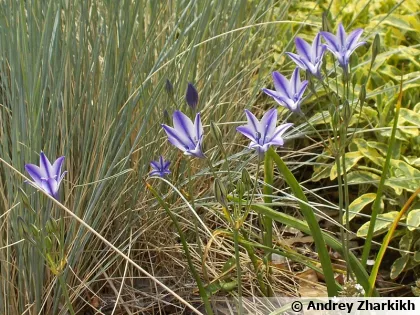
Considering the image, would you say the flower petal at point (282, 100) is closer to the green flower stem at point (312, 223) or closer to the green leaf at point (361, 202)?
the green flower stem at point (312, 223)

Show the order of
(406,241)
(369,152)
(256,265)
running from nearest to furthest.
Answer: (256,265) < (406,241) < (369,152)

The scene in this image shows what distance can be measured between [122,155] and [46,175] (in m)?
0.52

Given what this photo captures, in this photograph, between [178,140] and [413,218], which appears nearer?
[178,140]

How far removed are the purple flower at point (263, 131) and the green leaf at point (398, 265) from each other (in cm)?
74

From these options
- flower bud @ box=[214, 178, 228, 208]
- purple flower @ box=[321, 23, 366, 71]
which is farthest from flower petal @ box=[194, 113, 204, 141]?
purple flower @ box=[321, 23, 366, 71]

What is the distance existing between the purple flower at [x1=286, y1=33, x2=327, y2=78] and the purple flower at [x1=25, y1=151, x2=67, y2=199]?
19.9 inches

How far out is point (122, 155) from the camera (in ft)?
5.76

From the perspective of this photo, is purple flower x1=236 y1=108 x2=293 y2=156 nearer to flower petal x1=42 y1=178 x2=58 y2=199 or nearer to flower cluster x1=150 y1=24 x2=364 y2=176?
flower cluster x1=150 y1=24 x2=364 y2=176

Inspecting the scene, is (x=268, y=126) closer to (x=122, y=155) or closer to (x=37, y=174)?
(x=37, y=174)

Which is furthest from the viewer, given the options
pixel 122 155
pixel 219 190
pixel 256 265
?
pixel 122 155

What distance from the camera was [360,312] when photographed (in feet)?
4.56

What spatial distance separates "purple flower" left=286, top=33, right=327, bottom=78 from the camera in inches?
53.5

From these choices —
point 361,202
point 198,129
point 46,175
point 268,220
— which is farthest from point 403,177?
point 46,175

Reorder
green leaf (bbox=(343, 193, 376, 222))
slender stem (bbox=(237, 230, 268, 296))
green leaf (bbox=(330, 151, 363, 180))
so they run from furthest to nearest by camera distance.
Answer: green leaf (bbox=(330, 151, 363, 180)) → green leaf (bbox=(343, 193, 376, 222)) → slender stem (bbox=(237, 230, 268, 296))
